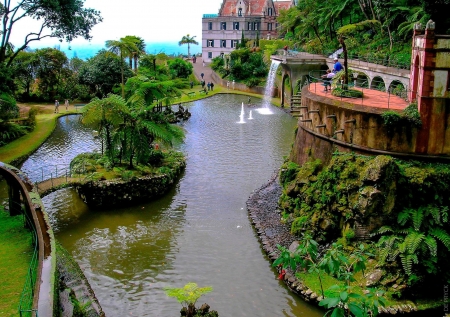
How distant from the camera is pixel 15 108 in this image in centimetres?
3381

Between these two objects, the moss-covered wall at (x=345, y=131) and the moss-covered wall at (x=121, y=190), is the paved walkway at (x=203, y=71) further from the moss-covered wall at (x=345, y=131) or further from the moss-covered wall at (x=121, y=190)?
the moss-covered wall at (x=345, y=131)

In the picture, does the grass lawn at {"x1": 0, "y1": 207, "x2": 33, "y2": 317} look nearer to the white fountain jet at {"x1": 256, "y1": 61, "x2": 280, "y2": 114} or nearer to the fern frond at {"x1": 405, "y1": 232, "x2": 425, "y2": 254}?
the fern frond at {"x1": 405, "y1": 232, "x2": 425, "y2": 254}

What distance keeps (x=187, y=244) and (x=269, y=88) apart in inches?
1328

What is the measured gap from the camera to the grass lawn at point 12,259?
37.0 ft

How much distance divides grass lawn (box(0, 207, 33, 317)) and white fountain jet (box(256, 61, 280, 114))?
1132 inches

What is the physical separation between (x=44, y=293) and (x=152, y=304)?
4.83 metres

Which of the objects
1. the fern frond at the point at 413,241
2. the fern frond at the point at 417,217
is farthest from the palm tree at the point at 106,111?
the fern frond at the point at 413,241

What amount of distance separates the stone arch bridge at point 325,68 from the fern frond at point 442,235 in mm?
16696

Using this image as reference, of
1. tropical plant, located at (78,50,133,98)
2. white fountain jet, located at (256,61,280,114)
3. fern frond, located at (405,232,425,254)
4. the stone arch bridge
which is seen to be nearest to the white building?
white fountain jet, located at (256,61,280,114)

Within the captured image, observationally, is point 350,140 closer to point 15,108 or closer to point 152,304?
point 152,304

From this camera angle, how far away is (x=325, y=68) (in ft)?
138

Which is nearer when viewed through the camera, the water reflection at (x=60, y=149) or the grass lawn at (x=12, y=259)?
the grass lawn at (x=12, y=259)

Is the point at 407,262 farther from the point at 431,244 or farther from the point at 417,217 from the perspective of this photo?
the point at 417,217

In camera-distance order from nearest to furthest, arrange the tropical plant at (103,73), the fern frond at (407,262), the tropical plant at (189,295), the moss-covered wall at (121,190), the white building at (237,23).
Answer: the tropical plant at (189,295)
the fern frond at (407,262)
the moss-covered wall at (121,190)
the tropical plant at (103,73)
the white building at (237,23)
